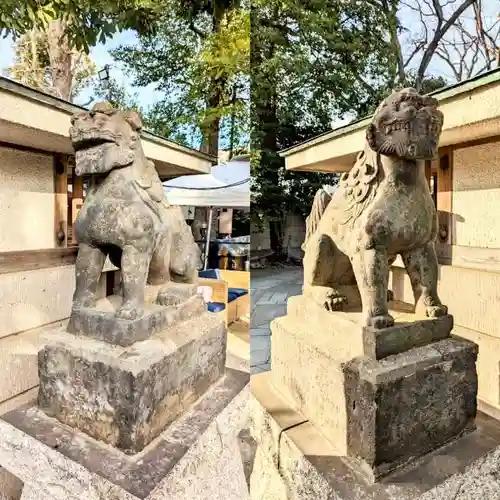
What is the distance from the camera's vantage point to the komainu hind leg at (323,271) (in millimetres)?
1252

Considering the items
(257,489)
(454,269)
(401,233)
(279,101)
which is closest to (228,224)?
(279,101)

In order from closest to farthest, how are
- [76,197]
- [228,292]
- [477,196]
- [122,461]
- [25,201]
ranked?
1. [122,461]
2. [477,196]
3. [25,201]
4. [76,197]
5. [228,292]

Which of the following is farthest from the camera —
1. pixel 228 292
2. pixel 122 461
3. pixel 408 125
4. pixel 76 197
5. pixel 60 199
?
pixel 228 292

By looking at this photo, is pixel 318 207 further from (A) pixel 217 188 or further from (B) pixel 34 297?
(B) pixel 34 297

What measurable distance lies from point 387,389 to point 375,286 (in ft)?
0.81

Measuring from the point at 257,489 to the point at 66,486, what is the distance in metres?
0.60

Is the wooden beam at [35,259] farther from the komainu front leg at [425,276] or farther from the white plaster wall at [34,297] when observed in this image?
the komainu front leg at [425,276]

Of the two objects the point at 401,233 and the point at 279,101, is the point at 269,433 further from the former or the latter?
the point at 279,101

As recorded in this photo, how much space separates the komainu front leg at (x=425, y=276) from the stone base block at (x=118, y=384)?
66 cm

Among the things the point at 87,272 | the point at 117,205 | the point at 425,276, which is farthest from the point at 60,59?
the point at 425,276

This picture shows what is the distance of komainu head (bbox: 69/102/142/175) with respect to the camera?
1.01m

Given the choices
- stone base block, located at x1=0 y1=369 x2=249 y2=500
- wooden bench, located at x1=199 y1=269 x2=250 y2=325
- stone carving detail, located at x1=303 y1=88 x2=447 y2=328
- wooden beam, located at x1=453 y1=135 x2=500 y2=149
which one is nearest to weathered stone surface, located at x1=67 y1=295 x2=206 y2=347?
stone base block, located at x1=0 y1=369 x2=249 y2=500

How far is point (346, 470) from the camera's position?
1.02 metres

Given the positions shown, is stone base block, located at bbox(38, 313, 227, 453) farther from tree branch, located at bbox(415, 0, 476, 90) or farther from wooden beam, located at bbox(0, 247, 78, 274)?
tree branch, located at bbox(415, 0, 476, 90)
